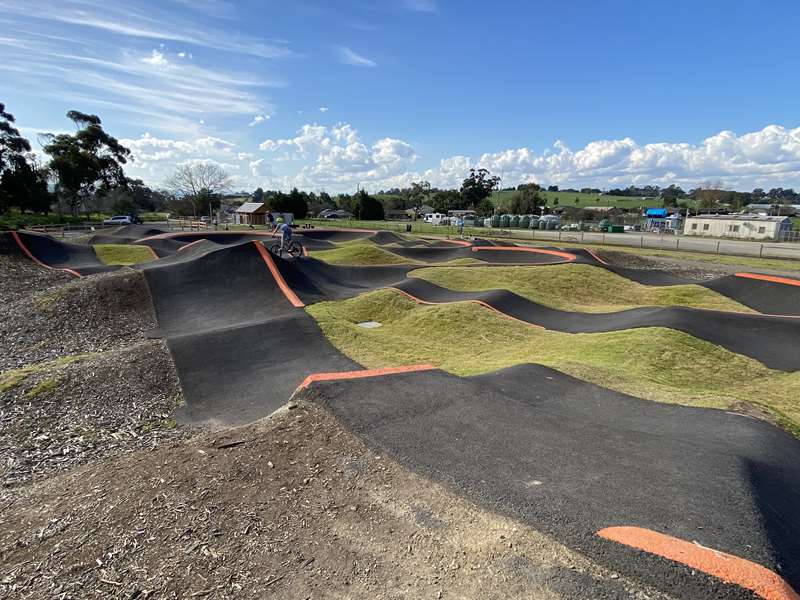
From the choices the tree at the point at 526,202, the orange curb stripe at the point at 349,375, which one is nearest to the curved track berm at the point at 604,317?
the orange curb stripe at the point at 349,375

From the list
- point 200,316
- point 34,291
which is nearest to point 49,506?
point 200,316

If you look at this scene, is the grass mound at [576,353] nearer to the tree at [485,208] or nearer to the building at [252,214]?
the building at [252,214]

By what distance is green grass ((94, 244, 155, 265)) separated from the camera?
78.3 ft

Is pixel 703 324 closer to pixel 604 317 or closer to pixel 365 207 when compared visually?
pixel 604 317

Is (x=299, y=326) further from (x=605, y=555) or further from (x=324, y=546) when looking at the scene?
(x=605, y=555)

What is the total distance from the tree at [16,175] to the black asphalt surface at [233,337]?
53173 mm

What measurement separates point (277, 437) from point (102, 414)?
417 centimetres

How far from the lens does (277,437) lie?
5.01m

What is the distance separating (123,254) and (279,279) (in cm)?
1542

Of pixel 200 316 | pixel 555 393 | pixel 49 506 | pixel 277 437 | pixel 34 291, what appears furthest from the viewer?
pixel 34 291

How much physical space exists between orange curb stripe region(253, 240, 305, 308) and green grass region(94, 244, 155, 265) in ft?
35.0

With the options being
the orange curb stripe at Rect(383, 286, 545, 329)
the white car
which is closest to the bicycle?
the orange curb stripe at Rect(383, 286, 545, 329)

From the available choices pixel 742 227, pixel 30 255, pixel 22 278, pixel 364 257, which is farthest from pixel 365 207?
pixel 22 278

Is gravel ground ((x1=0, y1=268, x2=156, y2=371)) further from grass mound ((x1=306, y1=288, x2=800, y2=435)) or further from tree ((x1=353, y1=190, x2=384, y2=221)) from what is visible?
tree ((x1=353, y1=190, x2=384, y2=221))
